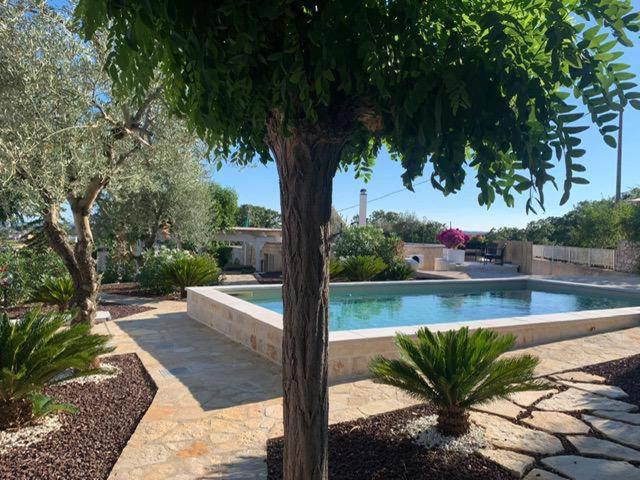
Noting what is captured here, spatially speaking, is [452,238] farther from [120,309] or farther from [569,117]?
[569,117]

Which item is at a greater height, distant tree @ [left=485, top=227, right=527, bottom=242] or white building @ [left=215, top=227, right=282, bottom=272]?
distant tree @ [left=485, top=227, right=527, bottom=242]

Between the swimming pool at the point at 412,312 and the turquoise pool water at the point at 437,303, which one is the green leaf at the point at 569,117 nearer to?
the swimming pool at the point at 412,312

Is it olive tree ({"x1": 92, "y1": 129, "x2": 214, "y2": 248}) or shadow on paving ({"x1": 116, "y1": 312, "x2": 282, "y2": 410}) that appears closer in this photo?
shadow on paving ({"x1": 116, "y1": 312, "x2": 282, "y2": 410})

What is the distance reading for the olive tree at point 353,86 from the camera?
172cm

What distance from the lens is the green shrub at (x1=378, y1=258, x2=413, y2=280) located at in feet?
48.9

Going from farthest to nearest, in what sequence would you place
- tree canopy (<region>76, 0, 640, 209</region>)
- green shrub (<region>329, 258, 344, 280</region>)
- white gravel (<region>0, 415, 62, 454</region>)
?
1. green shrub (<region>329, 258, 344, 280</region>)
2. white gravel (<region>0, 415, 62, 454</region>)
3. tree canopy (<region>76, 0, 640, 209</region>)

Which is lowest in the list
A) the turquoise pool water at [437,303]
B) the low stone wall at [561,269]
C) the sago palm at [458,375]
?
the turquoise pool water at [437,303]

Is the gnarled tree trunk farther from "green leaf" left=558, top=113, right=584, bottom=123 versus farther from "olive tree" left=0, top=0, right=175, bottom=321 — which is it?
"green leaf" left=558, top=113, right=584, bottom=123

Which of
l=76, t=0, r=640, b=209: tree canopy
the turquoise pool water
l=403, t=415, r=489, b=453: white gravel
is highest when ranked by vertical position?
l=76, t=0, r=640, b=209: tree canopy

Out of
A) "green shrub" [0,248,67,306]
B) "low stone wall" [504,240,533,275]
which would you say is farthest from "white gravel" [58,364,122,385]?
"low stone wall" [504,240,533,275]

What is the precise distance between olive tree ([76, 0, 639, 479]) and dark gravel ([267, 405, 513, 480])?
959mm

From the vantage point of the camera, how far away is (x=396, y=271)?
14977 mm

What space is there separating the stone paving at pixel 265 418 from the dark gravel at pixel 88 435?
0.14 m

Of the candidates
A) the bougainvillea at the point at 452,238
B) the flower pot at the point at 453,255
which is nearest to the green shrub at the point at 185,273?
the flower pot at the point at 453,255
